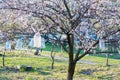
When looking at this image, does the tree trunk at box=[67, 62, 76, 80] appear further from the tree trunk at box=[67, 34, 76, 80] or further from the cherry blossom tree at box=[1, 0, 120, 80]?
the cherry blossom tree at box=[1, 0, 120, 80]

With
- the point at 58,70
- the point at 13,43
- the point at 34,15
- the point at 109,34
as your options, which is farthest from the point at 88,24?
the point at 58,70

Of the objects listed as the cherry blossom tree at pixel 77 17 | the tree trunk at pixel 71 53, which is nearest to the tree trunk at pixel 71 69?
the tree trunk at pixel 71 53

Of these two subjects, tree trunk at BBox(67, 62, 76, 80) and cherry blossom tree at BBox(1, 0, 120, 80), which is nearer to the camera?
cherry blossom tree at BBox(1, 0, 120, 80)

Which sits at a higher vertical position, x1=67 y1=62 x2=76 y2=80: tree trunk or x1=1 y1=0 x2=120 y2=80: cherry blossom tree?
x1=1 y1=0 x2=120 y2=80: cherry blossom tree

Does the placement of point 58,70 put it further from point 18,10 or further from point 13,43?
point 18,10

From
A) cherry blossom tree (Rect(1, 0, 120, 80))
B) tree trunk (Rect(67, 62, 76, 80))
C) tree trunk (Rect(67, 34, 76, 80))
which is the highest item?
cherry blossom tree (Rect(1, 0, 120, 80))

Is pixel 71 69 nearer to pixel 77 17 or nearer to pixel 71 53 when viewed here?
pixel 71 53

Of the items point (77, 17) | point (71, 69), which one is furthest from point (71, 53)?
point (77, 17)

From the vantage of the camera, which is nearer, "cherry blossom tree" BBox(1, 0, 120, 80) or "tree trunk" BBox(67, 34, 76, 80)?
"cherry blossom tree" BBox(1, 0, 120, 80)

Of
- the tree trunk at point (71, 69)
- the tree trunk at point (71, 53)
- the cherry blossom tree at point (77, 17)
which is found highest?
the cherry blossom tree at point (77, 17)

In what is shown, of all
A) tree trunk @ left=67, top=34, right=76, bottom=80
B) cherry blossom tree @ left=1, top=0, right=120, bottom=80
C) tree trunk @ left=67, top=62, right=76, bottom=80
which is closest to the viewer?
cherry blossom tree @ left=1, top=0, right=120, bottom=80

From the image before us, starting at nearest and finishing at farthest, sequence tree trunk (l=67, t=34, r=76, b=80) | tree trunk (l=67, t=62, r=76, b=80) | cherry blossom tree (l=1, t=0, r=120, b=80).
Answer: cherry blossom tree (l=1, t=0, r=120, b=80)
tree trunk (l=67, t=34, r=76, b=80)
tree trunk (l=67, t=62, r=76, b=80)

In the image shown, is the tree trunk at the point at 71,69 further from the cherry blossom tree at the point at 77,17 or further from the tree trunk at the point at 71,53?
the cherry blossom tree at the point at 77,17

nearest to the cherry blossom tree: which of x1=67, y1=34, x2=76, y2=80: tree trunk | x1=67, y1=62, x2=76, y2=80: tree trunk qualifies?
x1=67, y1=34, x2=76, y2=80: tree trunk
